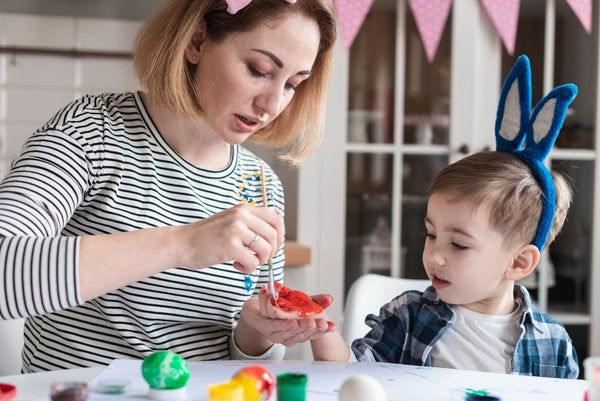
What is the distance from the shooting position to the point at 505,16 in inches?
102

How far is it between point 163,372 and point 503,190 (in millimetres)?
730

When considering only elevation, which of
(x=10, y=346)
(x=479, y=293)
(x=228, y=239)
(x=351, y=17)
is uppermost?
(x=351, y=17)

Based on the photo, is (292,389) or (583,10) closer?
(292,389)

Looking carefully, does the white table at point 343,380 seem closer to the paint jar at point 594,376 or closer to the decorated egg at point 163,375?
the decorated egg at point 163,375

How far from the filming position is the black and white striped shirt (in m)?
1.13

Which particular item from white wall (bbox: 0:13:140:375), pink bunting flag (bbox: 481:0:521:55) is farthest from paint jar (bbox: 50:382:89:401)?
pink bunting flag (bbox: 481:0:521:55)

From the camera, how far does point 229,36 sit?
4.10 ft

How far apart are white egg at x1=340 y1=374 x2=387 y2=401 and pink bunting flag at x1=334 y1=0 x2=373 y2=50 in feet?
5.97

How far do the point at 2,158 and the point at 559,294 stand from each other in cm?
215

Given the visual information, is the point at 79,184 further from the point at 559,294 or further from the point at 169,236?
the point at 559,294

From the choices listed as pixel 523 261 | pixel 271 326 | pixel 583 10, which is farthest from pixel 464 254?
pixel 583 10

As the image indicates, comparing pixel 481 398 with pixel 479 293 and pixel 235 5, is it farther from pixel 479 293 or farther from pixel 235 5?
pixel 235 5

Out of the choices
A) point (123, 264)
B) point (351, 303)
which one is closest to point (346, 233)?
point (351, 303)

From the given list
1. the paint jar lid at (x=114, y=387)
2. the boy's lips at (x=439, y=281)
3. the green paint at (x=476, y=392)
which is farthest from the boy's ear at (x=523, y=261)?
the paint jar lid at (x=114, y=387)
